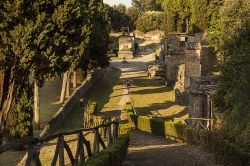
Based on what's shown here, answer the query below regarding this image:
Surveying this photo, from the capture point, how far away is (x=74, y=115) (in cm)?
3375

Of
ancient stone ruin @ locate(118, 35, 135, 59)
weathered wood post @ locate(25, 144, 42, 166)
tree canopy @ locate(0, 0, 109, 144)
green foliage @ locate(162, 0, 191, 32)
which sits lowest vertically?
weathered wood post @ locate(25, 144, 42, 166)

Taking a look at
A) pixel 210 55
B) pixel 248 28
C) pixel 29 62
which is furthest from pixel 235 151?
pixel 210 55

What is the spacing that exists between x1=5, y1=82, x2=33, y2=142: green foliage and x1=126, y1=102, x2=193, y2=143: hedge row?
839cm

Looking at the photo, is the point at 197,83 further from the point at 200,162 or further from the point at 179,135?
the point at 200,162

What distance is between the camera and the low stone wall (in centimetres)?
2638

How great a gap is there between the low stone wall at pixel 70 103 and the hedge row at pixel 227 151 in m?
11.2

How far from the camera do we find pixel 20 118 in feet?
73.3

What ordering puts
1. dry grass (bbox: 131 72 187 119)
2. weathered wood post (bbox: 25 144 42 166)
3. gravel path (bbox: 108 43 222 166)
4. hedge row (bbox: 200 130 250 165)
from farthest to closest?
dry grass (bbox: 131 72 187 119) < gravel path (bbox: 108 43 222 166) < hedge row (bbox: 200 130 250 165) < weathered wood post (bbox: 25 144 42 166)

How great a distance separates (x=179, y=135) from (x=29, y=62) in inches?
386

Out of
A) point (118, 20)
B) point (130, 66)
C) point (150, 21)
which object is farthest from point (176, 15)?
point (118, 20)

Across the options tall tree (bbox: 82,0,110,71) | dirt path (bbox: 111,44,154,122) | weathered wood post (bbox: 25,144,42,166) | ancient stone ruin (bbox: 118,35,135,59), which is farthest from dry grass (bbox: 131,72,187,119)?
weathered wood post (bbox: 25,144,42,166)

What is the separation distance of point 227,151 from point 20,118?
502 inches

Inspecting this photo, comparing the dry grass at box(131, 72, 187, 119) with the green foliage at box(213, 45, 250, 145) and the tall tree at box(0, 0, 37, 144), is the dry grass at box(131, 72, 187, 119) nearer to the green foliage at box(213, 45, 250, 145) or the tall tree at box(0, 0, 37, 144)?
the green foliage at box(213, 45, 250, 145)

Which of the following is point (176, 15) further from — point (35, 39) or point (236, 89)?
point (236, 89)
